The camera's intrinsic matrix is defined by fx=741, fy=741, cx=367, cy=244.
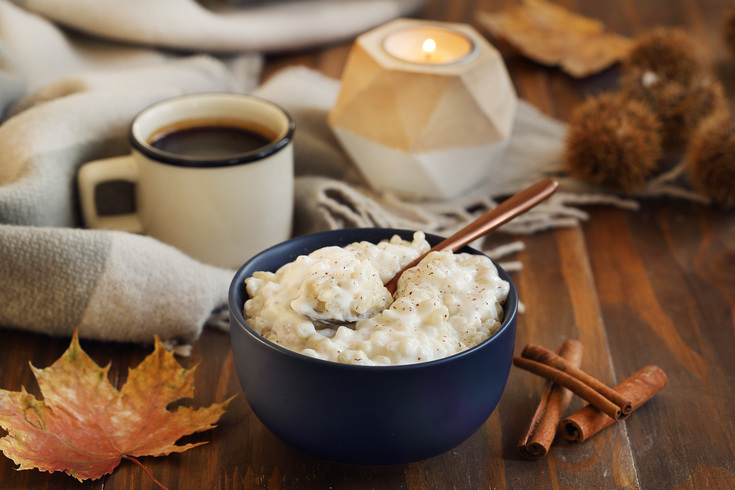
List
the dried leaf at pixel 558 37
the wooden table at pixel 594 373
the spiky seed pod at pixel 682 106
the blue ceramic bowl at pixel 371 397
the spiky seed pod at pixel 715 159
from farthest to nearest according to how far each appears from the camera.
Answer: the dried leaf at pixel 558 37
the spiky seed pod at pixel 682 106
the spiky seed pod at pixel 715 159
the wooden table at pixel 594 373
the blue ceramic bowl at pixel 371 397

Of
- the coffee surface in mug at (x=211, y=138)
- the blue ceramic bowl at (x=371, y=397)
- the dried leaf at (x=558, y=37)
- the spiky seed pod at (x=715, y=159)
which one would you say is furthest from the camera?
the dried leaf at (x=558, y=37)

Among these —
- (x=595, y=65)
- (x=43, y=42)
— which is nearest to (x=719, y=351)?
(x=595, y=65)

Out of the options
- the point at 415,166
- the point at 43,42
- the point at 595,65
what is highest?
the point at 43,42

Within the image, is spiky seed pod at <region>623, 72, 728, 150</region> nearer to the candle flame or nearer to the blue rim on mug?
the candle flame

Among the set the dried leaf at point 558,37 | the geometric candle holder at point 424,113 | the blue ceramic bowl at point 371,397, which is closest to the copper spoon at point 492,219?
the blue ceramic bowl at point 371,397

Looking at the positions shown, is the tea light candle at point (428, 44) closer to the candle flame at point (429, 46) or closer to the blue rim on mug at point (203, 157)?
the candle flame at point (429, 46)

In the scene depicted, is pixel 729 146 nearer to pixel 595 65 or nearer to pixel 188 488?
pixel 595 65

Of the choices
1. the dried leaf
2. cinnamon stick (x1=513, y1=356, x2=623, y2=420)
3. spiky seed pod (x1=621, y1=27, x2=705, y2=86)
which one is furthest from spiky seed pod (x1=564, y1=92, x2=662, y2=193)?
cinnamon stick (x1=513, y1=356, x2=623, y2=420)

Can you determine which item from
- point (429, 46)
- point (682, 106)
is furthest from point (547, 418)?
point (682, 106)

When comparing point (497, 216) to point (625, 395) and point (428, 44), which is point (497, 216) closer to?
point (625, 395)
